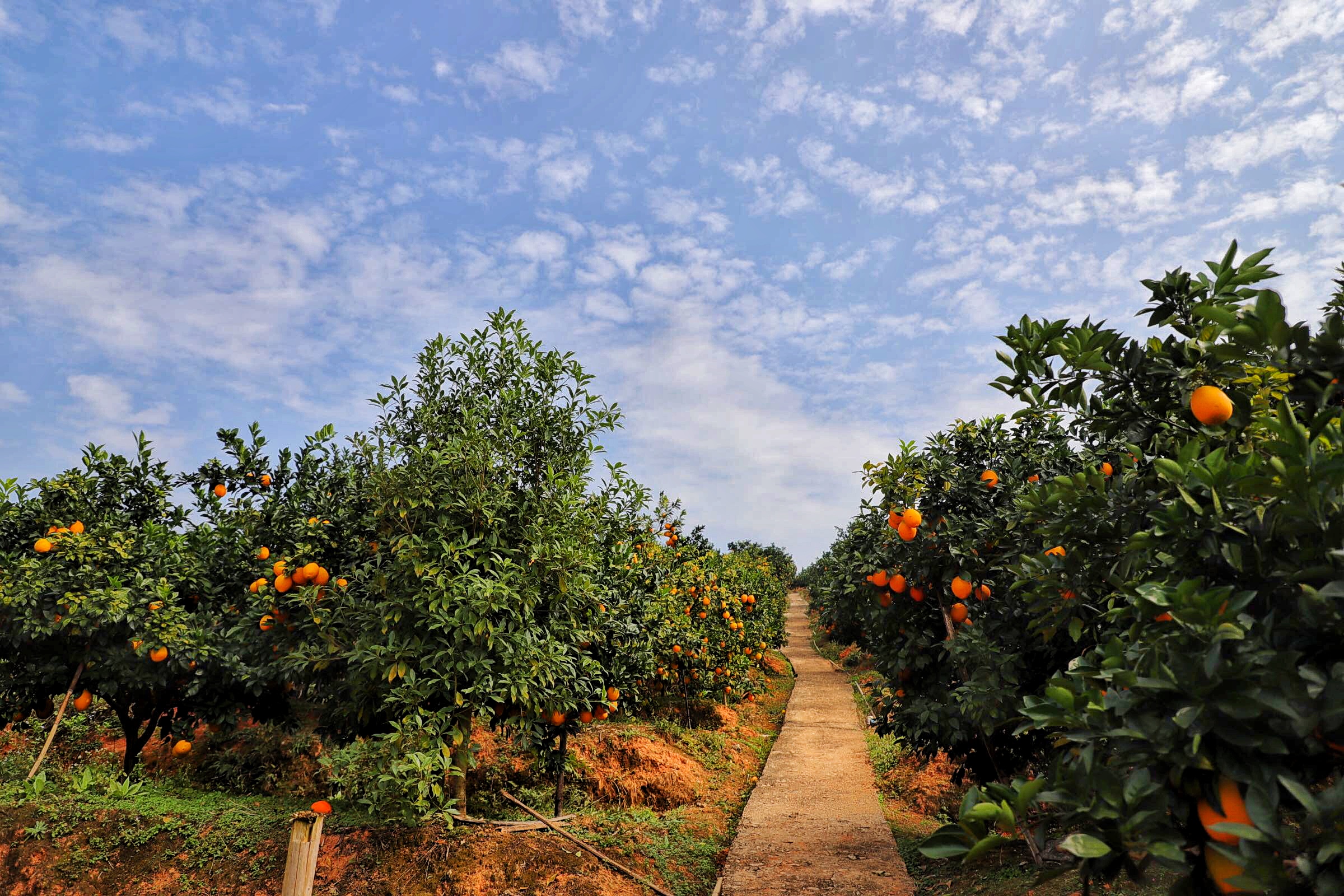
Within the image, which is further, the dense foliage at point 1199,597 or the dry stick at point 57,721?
the dry stick at point 57,721

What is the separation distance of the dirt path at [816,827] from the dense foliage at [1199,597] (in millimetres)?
3312

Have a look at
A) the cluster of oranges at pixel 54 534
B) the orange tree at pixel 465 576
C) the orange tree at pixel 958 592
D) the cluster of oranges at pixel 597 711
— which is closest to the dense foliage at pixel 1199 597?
the orange tree at pixel 958 592

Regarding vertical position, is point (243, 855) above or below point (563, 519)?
below

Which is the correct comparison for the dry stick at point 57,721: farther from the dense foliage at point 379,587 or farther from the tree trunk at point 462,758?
the tree trunk at point 462,758

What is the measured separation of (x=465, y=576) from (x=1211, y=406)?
3.99 metres

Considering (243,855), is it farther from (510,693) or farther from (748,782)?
(748,782)

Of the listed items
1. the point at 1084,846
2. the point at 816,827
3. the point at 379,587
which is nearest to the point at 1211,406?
the point at 1084,846

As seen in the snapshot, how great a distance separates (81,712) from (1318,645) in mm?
14541

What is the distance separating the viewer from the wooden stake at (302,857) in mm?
3656

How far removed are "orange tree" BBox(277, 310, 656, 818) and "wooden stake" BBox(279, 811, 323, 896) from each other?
0.81 meters

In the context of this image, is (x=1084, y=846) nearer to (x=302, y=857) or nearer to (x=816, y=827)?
(x=302, y=857)

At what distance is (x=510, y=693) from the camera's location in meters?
4.89

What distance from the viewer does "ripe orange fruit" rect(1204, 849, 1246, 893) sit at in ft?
5.16

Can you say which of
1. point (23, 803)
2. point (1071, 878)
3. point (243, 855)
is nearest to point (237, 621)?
point (23, 803)
